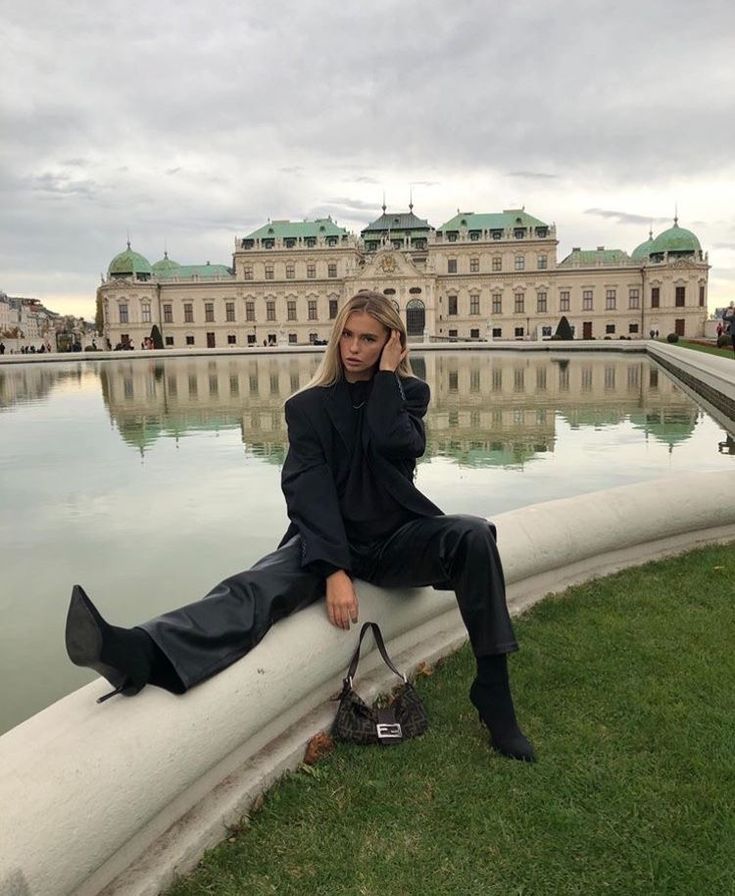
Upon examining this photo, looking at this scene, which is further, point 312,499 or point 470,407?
point 470,407

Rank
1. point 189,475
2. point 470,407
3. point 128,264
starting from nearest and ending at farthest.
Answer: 1. point 189,475
2. point 470,407
3. point 128,264

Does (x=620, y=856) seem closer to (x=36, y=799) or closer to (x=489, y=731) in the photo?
(x=489, y=731)

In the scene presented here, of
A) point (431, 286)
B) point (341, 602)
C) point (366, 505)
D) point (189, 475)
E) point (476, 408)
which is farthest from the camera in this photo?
point (431, 286)

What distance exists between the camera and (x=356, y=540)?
326cm

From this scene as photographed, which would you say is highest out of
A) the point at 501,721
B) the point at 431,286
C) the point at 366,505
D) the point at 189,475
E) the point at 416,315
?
the point at 431,286

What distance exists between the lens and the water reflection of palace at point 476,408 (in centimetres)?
966

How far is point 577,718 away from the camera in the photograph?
2.89m

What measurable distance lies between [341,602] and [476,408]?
1048cm

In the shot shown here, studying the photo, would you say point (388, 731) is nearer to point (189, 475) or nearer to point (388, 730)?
point (388, 730)

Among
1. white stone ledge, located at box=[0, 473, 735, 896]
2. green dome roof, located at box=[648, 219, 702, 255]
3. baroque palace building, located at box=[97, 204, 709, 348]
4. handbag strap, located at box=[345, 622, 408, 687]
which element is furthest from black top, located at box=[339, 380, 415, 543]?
green dome roof, located at box=[648, 219, 702, 255]

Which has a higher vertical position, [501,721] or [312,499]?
[312,499]

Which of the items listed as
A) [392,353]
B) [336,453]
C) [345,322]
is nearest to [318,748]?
[336,453]

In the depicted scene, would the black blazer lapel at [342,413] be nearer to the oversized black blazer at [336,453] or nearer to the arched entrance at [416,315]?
the oversized black blazer at [336,453]

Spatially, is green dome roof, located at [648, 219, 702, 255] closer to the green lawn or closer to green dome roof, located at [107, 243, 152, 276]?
green dome roof, located at [107, 243, 152, 276]
